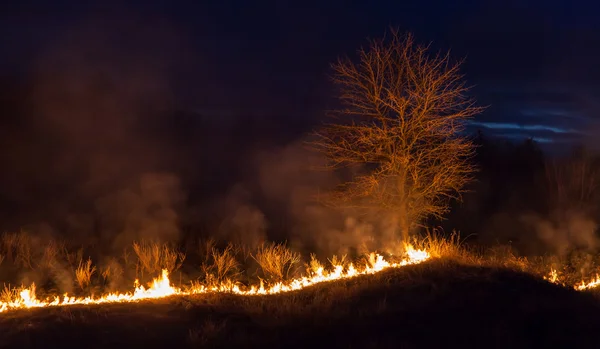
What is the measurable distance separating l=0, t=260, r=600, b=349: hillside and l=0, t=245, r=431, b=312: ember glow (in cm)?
75

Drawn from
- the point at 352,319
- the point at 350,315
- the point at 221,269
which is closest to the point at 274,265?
the point at 221,269

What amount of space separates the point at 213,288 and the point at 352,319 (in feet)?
13.4

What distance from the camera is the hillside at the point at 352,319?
8.40 meters

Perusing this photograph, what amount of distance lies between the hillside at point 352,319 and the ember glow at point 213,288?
747 millimetres

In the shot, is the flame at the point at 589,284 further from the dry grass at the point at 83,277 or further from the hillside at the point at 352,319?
the dry grass at the point at 83,277

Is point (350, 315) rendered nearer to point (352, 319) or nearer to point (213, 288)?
point (352, 319)

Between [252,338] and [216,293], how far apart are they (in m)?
3.60

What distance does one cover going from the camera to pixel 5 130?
1049 inches

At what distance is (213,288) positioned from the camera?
41.9 ft

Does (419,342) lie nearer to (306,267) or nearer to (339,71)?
(306,267)

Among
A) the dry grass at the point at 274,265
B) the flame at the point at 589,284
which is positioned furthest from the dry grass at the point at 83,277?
the flame at the point at 589,284

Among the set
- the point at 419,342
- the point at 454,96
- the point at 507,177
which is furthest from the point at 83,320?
the point at 507,177

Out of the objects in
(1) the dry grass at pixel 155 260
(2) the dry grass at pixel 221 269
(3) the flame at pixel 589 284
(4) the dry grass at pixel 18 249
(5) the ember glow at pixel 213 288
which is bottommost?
(3) the flame at pixel 589 284

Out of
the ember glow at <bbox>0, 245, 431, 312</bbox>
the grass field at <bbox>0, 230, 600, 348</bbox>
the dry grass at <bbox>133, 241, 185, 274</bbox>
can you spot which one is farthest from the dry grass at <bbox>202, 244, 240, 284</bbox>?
the dry grass at <bbox>133, 241, 185, 274</bbox>
